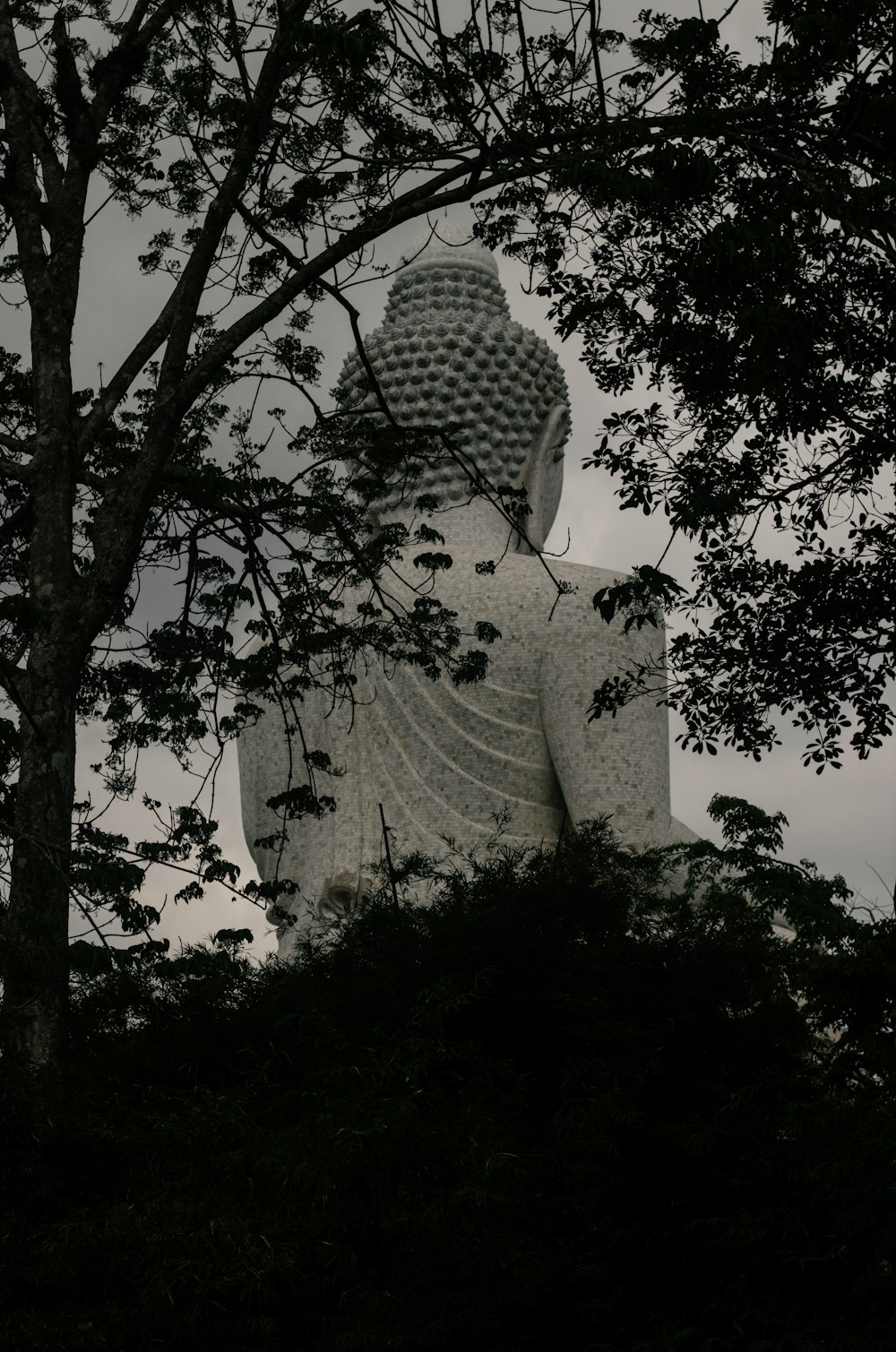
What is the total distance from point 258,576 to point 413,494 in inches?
131

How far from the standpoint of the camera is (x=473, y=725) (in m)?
11.3

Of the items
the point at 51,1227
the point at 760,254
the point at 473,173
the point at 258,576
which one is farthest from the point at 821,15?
the point at 51,1227

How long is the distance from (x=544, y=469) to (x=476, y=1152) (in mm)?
7091

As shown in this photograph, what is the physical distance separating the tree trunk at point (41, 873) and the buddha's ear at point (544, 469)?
216 inches

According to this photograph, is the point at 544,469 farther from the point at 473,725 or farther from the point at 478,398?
the point at 473,725

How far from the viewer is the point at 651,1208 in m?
6.88

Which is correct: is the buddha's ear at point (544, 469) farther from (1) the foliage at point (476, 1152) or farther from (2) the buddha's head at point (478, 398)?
(1) the foliage at point (476, 1152)

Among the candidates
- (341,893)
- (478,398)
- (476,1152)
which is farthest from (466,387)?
(476,1152)

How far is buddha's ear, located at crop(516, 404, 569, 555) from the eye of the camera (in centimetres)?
1254

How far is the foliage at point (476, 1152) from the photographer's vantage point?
600 centimetres

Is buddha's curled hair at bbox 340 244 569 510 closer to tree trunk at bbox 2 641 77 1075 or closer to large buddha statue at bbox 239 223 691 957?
large buddha statue at bbox 239 223 691 957

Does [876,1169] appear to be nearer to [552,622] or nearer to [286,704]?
[552,622]

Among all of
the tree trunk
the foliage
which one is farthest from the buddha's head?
the tree trunk

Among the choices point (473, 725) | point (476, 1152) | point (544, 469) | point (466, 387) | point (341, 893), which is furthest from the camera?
point (544, 469)
